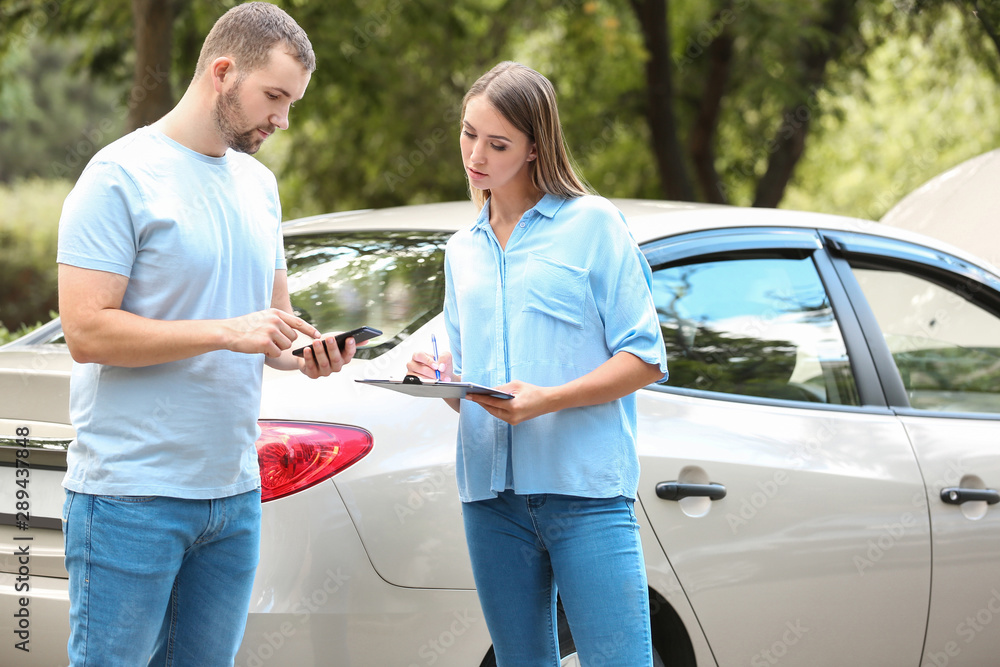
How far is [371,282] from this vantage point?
2.94m

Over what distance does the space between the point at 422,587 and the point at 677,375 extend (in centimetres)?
95

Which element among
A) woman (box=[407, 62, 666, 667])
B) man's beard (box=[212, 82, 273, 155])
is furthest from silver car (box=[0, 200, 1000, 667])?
man's beard (box=[212, 82, 273, 155])

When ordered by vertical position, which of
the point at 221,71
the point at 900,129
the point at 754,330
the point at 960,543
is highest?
the point at 900,129

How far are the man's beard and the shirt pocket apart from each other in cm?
62

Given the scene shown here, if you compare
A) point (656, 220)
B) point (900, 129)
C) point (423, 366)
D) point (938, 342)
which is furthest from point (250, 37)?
point (900, 129)

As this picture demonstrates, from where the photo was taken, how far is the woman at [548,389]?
2123 millimetres

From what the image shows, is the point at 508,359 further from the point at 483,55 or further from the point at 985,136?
the point at 985,136

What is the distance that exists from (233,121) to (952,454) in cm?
228

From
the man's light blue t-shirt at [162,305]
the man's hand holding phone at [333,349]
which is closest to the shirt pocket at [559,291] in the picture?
the man's hand holding phone at [333,349]

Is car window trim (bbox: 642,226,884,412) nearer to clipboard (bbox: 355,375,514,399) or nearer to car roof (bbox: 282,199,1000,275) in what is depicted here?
car roof (bbox: 282,199,1000,275)

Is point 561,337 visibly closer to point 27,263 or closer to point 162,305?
point 162,305

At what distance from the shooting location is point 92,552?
192cm

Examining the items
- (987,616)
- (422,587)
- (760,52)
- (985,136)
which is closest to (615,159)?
(760,52)

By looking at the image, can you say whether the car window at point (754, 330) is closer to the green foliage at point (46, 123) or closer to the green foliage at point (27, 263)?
the green foliage at point (27, 263)
